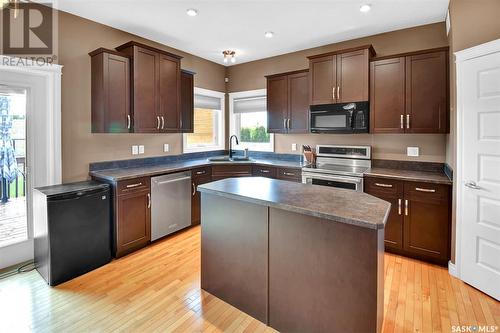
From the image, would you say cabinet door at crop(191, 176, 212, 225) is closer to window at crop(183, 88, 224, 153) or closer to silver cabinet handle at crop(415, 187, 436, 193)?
window at crop(183, 88, 224, 153)

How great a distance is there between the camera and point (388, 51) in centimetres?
371

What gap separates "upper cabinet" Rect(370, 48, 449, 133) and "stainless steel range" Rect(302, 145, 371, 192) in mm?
530

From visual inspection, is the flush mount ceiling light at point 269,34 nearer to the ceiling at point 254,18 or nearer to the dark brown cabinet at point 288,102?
the ceiling at point 254,18

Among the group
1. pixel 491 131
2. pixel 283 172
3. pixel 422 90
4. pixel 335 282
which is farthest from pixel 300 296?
pixel 422 90

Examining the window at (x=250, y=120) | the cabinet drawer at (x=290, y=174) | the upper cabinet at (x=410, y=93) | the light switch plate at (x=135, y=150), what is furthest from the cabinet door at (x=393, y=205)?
the light switch plate at (x=135, y=150)

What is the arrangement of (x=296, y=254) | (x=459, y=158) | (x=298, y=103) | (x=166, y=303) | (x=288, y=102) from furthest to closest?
(x=288, y=102)
(x=298, y=103)
(x=459, y=158)
(x=166, y=303)
(x=296, y=254)

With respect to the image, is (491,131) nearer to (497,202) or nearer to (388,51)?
(497,202)

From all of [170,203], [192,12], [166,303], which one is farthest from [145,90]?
[166,303]

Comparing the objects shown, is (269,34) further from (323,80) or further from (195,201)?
(195,201)

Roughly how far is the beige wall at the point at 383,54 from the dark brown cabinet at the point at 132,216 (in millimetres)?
2518

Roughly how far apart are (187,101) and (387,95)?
287 centimetres

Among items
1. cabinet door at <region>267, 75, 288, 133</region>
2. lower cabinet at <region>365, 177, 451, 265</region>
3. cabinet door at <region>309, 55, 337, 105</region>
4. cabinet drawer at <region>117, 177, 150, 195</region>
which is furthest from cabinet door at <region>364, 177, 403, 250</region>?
cabinet drawer at <region>117, 177, 150, 195</region>

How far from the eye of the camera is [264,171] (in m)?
4.34

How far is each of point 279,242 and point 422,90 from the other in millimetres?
2623
